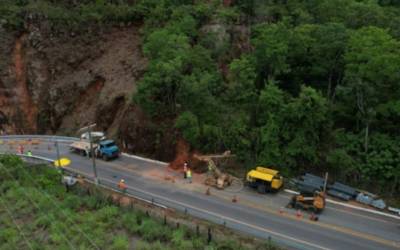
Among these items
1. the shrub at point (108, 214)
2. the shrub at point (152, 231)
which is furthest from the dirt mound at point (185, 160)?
the shrub at point (152, 231)

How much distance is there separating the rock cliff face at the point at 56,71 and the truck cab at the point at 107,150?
25.5 ft

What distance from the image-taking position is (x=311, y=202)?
26609 millimetres

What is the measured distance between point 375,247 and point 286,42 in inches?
679

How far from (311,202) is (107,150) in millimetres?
17606

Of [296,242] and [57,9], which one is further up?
[57,9]

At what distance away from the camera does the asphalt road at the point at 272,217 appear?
23562 millimetres

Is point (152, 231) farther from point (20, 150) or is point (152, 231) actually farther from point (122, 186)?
point (20, 150)

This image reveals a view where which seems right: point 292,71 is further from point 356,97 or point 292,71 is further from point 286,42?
point 356,97

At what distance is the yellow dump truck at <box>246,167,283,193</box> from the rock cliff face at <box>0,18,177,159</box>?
1942 cm

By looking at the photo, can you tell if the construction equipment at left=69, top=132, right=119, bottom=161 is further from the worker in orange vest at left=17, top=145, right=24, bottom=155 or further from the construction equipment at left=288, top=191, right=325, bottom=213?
the construction equipment at left=288, top=191, right=325, bottom=213

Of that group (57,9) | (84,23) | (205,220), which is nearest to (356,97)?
(205,220)

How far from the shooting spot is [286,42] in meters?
32.7

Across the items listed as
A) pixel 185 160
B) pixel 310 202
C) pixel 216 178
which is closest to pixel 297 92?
pixel 216 178

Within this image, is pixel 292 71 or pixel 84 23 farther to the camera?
pixel 84 23
